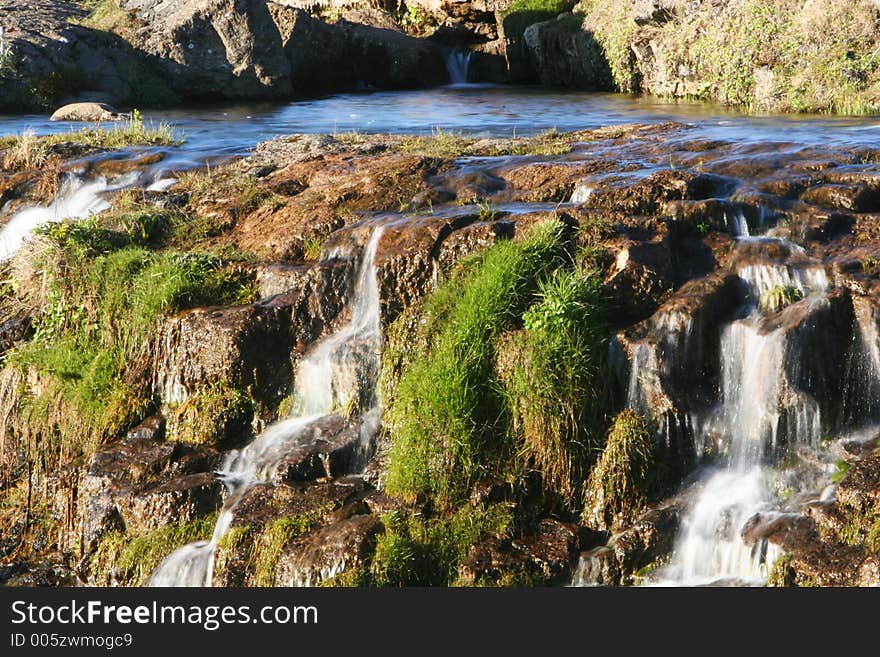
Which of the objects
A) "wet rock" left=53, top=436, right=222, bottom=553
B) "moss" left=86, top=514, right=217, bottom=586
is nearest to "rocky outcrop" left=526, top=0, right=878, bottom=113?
"wet rock" left=53, top=436, right=222, bottom=553

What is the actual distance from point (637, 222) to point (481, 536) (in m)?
3.24

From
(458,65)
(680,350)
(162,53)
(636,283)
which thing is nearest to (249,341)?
(636,283)

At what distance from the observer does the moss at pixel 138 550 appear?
7.64 meters

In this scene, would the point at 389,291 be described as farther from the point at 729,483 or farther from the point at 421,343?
the point at 729,483

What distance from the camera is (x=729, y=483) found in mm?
7469

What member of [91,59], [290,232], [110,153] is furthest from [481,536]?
[91,59]

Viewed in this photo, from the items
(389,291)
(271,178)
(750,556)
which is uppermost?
(271,178)

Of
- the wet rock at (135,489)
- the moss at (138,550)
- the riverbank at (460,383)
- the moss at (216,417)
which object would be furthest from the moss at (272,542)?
the moss at (216,417)

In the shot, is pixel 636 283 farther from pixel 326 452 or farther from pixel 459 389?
pixel 326 452

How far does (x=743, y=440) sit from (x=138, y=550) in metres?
4.62

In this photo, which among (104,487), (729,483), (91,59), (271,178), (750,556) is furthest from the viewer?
(91,59)

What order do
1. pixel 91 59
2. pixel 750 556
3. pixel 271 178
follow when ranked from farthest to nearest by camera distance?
pixel 91 59 < pixel 271 178 < pixel 750 556

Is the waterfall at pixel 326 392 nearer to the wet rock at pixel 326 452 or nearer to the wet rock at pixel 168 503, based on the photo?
the wet rock at pixel 326 452

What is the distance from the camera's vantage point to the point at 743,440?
765 cm
